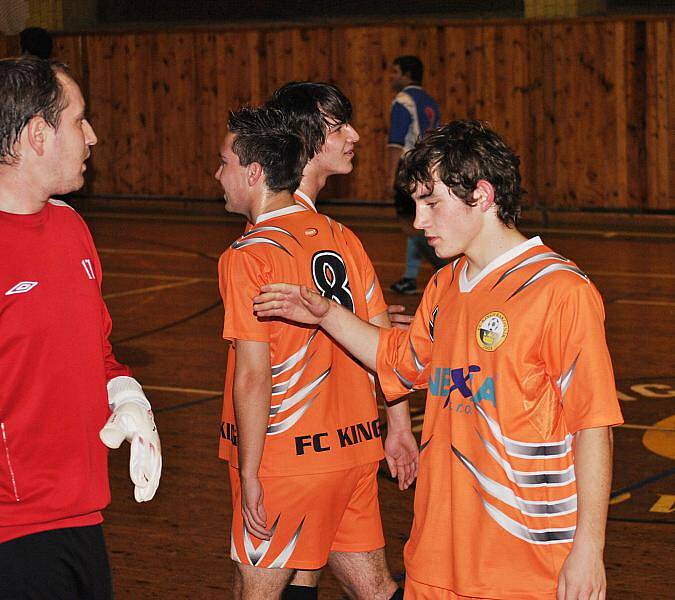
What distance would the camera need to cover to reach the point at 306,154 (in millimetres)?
3965

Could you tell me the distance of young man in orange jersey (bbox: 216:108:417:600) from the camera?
3.60 metres

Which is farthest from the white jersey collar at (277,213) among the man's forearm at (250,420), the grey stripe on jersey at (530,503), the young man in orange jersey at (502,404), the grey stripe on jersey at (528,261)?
the grey stripe on jersey at (530,503)

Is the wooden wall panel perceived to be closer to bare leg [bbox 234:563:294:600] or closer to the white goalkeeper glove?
bare leg [bbox 234:563:294:600]

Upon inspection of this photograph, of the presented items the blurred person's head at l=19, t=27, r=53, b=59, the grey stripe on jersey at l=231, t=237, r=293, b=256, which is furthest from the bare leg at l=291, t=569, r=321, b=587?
the blurred person's head at l=19, t=27, r=53, b=59

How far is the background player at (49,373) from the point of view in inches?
115

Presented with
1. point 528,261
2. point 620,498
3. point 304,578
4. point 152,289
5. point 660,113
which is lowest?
point 620,498

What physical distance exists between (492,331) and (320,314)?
59 centimetres

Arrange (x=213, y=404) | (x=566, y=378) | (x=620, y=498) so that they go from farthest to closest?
(x=213, y=404) → (x=620, y=498) → (x=566, y=378)

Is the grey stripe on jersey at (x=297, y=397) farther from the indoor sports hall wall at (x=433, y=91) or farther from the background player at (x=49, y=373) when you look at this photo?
the indoor sports hall wall at (x=433, y=91)

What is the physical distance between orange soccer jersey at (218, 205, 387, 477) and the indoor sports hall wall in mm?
13050

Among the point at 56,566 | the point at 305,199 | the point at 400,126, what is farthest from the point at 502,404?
the point at 400,126

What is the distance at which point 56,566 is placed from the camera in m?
2.97

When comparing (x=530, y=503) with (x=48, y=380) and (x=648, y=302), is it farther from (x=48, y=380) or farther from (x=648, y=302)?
(x=648, y=302)

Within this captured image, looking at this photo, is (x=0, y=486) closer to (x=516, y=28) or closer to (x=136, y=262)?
(x=136, y=262)
